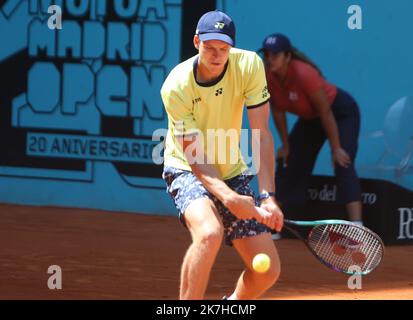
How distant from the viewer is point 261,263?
5203 mm

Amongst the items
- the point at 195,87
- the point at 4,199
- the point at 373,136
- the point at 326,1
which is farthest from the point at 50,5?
the point at 195,87

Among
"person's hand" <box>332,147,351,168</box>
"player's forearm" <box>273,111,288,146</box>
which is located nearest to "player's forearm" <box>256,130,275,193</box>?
"person's hand" <box>332,147,351,168</box>

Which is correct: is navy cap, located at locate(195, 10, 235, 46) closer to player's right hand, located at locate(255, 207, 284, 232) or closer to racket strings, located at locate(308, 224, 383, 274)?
player's right hand, located at locate(255, 207, 284, 232)

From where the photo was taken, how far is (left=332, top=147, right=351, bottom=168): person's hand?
348 inches

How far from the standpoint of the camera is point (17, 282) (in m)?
7.02

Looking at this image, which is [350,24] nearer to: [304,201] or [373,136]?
[373,136]

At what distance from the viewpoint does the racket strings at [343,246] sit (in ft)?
19.0

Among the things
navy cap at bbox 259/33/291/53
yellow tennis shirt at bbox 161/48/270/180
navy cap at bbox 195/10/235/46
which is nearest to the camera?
navy cap at bbox 195/10/235/46

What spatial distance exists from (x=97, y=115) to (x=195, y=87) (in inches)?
200

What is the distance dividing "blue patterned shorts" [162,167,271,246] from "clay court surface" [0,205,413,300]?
128 cm

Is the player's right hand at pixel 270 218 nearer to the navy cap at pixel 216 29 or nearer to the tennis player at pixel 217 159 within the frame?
the tennis player at pixel 217 159

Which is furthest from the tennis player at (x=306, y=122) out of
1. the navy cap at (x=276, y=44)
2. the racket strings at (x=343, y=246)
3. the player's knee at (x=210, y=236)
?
Answer: the player's knee at (x=210, y=236)

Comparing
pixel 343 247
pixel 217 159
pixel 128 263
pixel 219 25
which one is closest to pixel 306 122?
pixel 128 263

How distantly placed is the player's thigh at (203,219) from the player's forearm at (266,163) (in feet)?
0.98
